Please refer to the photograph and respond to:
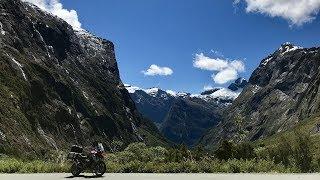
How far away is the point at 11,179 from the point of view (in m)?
28.3

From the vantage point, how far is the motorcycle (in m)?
32.1

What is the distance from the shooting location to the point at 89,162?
32594 mm

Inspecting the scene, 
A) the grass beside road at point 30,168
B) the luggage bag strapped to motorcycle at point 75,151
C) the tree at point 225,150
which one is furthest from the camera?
the tree at point 225,150

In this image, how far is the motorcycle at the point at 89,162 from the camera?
32.1 metres

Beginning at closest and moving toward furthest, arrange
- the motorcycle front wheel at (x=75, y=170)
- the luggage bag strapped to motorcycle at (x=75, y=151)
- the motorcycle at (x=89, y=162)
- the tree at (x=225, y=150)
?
the motorcycle at (x=89, y=162) → the motorcycle front wheel at (x=75, y=170) → the luggage bag strapped to motorcycle at (x=75, y=151) → the tree at (x=225, y=150)

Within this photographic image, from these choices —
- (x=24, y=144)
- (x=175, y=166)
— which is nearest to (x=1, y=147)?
(x=24, y=144)

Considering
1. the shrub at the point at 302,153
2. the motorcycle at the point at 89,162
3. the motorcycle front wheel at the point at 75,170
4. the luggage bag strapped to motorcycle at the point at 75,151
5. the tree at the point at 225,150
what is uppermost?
the tree at the point at 225,150

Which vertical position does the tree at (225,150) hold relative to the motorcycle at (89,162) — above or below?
above

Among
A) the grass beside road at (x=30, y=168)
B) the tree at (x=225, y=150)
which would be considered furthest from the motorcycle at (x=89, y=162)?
the tree at (x=225, y=150)

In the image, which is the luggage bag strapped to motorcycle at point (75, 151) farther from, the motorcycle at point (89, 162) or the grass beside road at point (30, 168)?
the grass beside road at point (30, 168)

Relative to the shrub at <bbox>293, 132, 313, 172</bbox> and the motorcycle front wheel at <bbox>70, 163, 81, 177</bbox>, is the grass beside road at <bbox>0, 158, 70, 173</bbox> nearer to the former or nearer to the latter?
the motorcycle front wheel at <bbox>70, 163, 81, 177</bbox>

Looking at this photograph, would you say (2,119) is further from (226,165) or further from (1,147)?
(226,165)

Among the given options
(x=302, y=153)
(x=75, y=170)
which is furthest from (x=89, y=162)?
(x=302, y=153)

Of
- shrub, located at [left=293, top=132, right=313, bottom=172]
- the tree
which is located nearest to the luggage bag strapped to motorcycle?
shrub, located at [left=293, top=132, right=313, bottom=172]
